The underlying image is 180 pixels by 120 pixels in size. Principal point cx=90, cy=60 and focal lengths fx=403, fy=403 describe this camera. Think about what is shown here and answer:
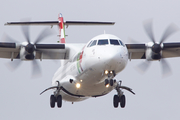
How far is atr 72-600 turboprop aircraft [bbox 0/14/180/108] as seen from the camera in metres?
16.7

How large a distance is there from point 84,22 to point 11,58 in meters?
5.59

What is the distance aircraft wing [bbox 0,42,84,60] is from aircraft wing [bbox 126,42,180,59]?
9.36 ft

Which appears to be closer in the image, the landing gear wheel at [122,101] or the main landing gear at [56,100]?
the landing gear wheel at [122,101]

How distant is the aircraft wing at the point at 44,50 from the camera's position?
20438 mm

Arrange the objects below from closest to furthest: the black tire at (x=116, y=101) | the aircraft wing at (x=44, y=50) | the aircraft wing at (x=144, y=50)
→ the aircraft wing at (x=44, y=50) → the black tire at (x=116, y=101) → the aircraft wing at (x=144, y=50)

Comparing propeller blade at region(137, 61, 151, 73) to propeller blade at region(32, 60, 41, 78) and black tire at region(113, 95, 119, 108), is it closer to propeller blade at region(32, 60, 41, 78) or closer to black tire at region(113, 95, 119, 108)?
black tire at region(113, 95, 119, 108)

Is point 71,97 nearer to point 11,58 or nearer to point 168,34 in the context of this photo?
point 11,58

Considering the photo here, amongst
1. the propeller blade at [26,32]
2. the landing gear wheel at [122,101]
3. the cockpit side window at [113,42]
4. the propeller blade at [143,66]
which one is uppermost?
the propeller blade at [26,32]

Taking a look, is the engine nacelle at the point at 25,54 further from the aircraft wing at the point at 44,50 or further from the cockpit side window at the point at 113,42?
the cockpit side window at the point at 113,42

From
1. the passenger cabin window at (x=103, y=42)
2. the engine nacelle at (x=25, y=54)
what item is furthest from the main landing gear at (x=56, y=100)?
the passenger cabin window at (x=103, y=42)

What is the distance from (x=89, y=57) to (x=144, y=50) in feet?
19.7

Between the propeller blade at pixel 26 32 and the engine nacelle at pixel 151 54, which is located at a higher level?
the propeller blade at pixel 26 32

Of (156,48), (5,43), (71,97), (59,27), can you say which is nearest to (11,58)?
(5,43)

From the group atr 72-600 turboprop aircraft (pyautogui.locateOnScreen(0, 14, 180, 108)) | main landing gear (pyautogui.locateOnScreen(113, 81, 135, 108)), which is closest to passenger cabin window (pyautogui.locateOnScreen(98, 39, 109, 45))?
atr 72-600 turboprop aircraft (pyautogui.locateOnScreen(0, 14, 180, 108))
